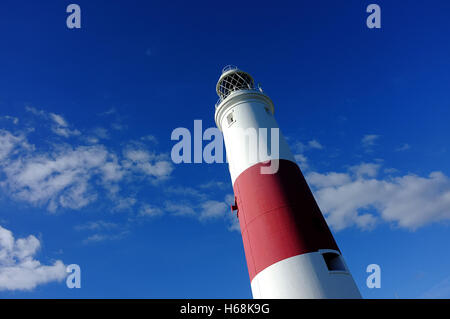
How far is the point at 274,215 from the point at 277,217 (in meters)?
0.16

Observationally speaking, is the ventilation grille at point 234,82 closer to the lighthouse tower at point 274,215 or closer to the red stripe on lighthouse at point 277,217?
the lighthouse tower at point 274,215

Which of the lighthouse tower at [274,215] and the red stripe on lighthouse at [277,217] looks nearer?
the lighthouse tower at [274,215]

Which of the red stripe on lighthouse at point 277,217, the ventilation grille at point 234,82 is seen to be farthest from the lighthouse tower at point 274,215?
the ventilation grille at point 234,82

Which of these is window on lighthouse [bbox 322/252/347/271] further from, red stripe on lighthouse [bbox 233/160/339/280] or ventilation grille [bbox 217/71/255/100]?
ventilation grille [bbox 217/71/255/100]

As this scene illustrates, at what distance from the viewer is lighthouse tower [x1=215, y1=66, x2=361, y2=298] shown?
10336mm

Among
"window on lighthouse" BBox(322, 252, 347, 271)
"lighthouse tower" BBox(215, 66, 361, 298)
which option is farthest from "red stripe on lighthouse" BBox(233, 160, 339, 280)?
"window on lighthouse" BBox(322, 252, 347, 271)

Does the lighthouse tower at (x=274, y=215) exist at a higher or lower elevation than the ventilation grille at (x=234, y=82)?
lower

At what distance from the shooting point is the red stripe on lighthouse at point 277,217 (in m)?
11.1

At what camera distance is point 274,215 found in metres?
11.7

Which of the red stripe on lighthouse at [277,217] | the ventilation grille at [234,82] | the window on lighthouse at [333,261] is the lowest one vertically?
the window on lighthouse at [333,261]
